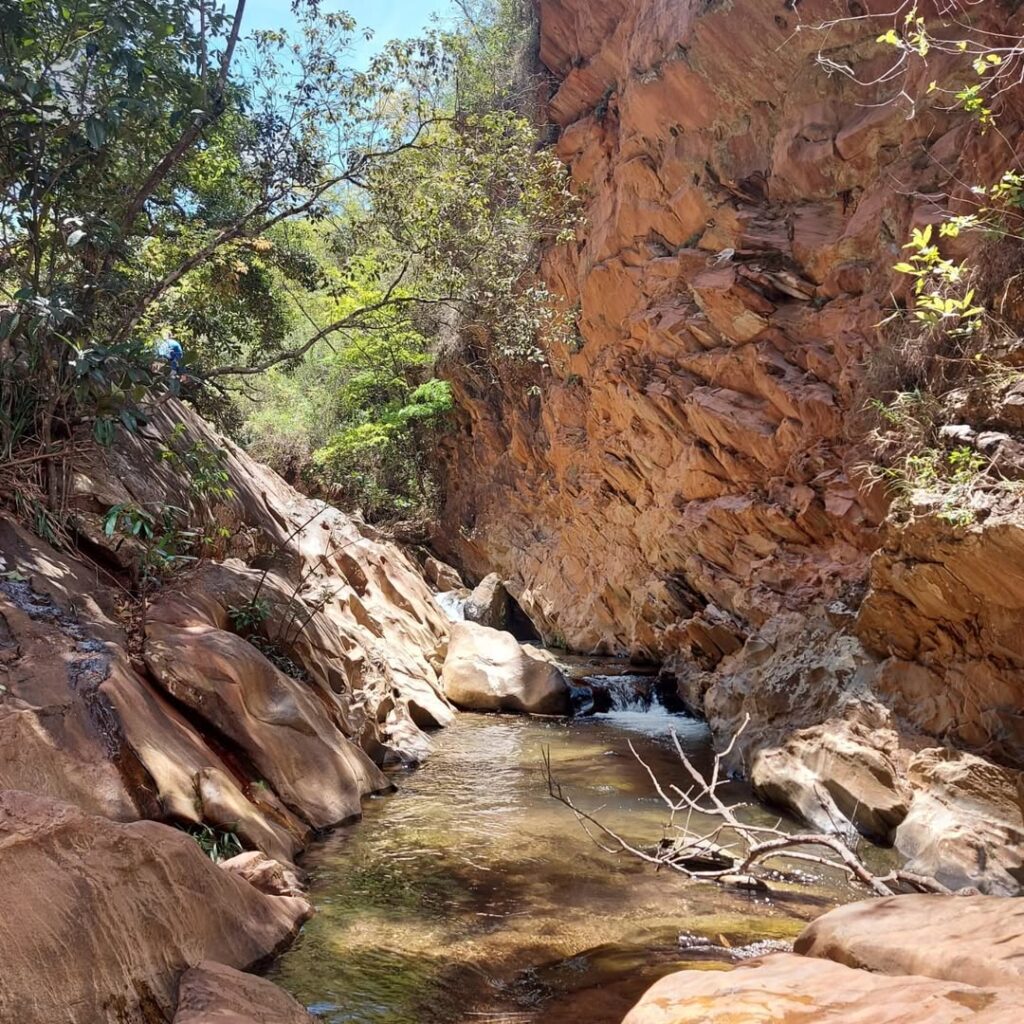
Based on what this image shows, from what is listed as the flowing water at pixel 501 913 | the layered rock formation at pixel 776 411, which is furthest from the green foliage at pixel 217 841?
the layered rock formation at pixel 776 411

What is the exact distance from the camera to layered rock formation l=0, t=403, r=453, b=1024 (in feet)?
10.8

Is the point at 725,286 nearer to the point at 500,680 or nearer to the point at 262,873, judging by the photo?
the point at 500,680

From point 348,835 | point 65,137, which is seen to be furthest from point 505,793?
point 65,137

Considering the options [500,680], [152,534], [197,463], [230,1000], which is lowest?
[500,680]

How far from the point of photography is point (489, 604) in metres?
19.8

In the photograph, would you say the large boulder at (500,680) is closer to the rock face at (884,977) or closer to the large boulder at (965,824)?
the large boulder at (965,824)

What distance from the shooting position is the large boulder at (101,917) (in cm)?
304

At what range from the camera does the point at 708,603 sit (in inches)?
514

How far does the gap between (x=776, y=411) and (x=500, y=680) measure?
5.66 metres

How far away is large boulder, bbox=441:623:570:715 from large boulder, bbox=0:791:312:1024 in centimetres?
813

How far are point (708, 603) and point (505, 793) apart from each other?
6.24 metres

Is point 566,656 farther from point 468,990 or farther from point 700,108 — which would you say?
point 468,990

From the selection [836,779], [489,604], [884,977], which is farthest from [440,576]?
[884,977]

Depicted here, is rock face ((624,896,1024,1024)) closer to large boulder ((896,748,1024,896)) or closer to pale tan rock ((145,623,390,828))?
large boulder ((896,748,1024,896))
